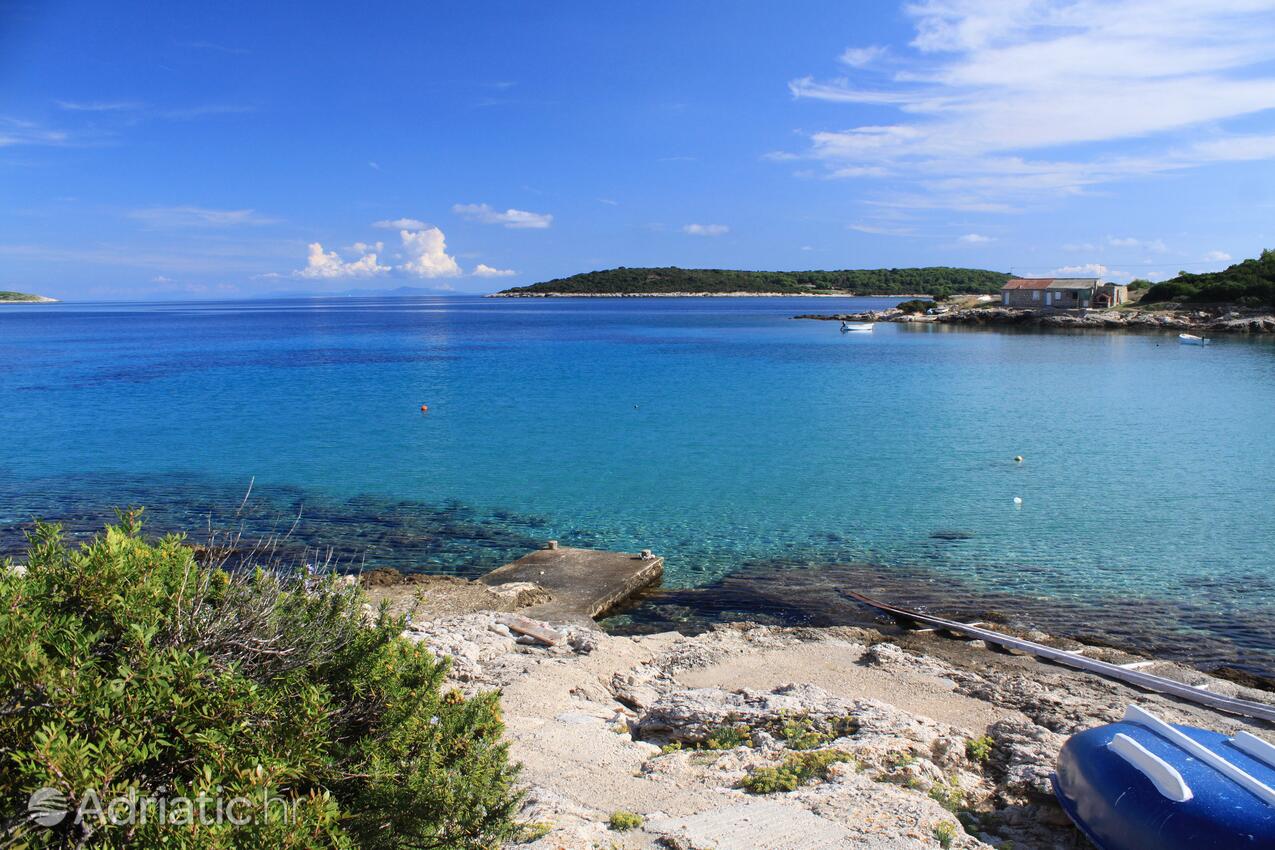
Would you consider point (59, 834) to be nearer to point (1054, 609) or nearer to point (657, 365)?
point (1054, 609)

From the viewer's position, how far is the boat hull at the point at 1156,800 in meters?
5.32

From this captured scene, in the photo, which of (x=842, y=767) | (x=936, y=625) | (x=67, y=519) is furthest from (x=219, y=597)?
(x=67, y=519)

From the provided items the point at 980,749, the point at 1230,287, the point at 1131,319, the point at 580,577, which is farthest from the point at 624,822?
the point at 1230,287

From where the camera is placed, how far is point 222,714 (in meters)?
3.65

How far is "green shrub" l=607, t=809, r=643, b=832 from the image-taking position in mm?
5861

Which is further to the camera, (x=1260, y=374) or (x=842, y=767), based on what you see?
(x=1260, y=374)

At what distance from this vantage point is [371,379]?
1940 inches

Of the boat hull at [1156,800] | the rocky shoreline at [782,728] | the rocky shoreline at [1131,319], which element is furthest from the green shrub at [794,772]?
the rocky shoreline at [1131,319]

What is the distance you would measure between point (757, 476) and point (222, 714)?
66.5ft

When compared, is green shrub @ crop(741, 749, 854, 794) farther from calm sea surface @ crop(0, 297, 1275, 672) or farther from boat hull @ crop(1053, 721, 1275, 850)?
calm sea surface @ crop(0, 297, 1275, 672)

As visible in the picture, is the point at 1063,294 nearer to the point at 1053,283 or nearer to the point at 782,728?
the point at 1053,283

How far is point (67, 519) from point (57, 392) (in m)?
29.9

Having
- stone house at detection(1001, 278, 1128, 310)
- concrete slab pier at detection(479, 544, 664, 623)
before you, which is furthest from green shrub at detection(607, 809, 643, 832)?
stone house at detection(1001, 278, 1128, 310)

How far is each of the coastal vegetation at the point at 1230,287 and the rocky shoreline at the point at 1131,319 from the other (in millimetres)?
2251
